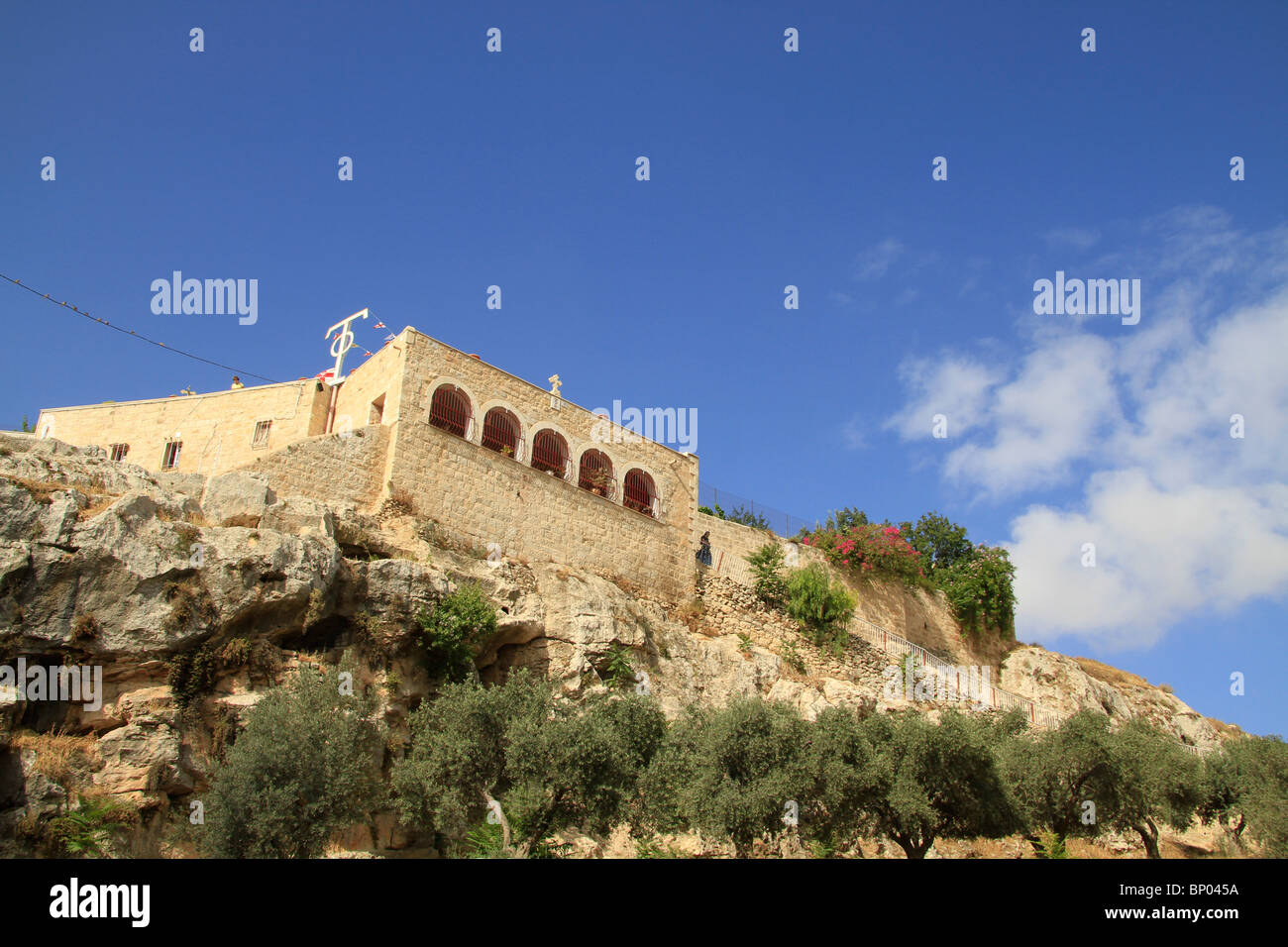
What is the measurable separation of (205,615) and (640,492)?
53.0 ft

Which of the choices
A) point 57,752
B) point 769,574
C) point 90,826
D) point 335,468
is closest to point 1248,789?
point 769,574

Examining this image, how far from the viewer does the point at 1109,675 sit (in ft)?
130

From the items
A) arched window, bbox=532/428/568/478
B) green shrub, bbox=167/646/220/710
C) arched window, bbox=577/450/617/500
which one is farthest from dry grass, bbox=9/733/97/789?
arched window, bbox=577/450/617/500

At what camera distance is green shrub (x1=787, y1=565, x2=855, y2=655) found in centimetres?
3134

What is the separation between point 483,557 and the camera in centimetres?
2484

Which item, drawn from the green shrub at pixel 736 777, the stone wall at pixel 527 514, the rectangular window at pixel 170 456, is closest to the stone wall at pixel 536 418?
the stone wall at pixel 527 514

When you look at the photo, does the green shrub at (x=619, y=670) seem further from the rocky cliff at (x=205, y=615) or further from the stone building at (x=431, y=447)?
the stone building at (x=431, y=447)

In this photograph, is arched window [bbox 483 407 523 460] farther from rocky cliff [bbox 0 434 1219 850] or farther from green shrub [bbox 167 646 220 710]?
green shrub [bbox 167 646 220 710]

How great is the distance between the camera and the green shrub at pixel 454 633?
2039 centimetres

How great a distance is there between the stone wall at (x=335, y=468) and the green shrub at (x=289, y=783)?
7161 mm

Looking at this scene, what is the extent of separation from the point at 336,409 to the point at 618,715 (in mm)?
14408

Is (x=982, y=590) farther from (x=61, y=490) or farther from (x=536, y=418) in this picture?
(x=61, y=490)
